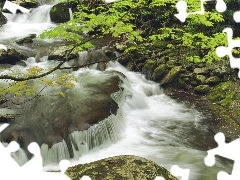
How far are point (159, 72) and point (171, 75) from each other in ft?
1.65

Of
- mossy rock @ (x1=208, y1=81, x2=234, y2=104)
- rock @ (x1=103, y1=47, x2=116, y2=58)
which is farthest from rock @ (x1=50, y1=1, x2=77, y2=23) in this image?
mossy rock @ (x1=208, y1=81, x2=234, y2=104)

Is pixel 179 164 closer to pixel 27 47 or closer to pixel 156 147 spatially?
pixel 156 147

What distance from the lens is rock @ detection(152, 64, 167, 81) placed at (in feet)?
38.4

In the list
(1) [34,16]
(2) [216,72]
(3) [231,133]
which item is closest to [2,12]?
(1) [34,16]

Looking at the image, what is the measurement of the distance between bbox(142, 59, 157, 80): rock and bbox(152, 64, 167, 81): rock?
0.65 ft

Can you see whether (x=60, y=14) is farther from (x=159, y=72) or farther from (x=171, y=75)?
(x=171, y=75)

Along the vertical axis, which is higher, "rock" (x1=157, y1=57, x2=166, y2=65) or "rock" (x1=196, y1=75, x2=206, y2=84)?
"rock" (x1=157, y1=57, x2=166, y2=65)

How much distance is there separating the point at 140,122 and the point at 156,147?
A: 1.36 meters

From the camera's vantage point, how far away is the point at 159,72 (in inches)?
462

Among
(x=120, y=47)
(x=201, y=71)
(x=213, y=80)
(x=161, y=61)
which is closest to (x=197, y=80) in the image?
(x=201, y=71)

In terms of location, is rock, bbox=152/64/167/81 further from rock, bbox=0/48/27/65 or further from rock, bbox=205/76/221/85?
rock, bbox=0/48/27/65

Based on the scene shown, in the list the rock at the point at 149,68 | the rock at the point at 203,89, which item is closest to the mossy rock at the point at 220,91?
the rock at the point at 203,89

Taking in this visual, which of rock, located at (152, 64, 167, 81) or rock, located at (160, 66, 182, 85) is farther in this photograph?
rock, located at (152, 64, 167, 81)

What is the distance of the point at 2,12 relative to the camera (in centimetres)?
1717
